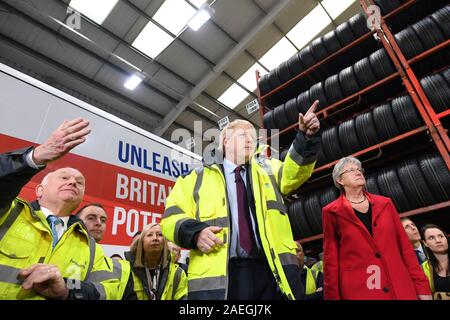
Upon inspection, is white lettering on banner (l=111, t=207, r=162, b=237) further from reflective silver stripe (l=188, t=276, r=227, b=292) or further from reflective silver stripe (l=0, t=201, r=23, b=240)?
reflective silver stripe (l=188, t=276, r=227, b=292)

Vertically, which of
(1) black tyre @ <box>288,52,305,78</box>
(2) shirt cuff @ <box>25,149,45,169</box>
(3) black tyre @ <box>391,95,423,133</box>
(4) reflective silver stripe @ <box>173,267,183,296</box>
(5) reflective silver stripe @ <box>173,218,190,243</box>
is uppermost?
(1) black tyre @ <box>288,52,305,78</box>

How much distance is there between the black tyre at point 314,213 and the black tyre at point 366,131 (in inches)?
37.8

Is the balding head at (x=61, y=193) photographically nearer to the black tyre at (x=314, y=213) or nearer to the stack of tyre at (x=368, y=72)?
the black tyre at (x=314, y=213)

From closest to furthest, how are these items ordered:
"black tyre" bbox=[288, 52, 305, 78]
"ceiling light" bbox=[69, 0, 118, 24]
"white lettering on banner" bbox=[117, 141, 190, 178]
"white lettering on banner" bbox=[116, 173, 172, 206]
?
1. "white lettering on banner" bbox=[116, 173, 172, 206]
2. "white lettering on banner" bbox=[117, 141, 190, 178]
3. "black tyre" bbox=[288, 52, 305, 78]
4. "ceiling light" bbox=[69, 0, 118, 24]

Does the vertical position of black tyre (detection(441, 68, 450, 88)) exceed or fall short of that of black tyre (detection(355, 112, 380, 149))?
it exceeds it

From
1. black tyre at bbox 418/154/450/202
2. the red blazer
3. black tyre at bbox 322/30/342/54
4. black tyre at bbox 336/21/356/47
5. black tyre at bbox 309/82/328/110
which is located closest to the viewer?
the red blazer

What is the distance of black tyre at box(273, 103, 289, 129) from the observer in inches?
198

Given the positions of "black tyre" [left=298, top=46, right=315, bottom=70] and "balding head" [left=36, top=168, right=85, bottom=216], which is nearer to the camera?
"balding head" [left=36, top=168, right=85, bottom=216]

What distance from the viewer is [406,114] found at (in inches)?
143

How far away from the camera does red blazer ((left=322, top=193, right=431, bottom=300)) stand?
154 centimetres

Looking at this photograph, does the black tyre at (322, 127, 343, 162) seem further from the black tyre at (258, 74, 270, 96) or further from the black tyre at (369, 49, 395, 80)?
the black tyre at (258, 74, 270, 96)

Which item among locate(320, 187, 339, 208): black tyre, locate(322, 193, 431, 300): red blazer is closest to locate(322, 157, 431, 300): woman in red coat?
locate(322, 193, 431, 300): red blazer

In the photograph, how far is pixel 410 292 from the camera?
1.51 m

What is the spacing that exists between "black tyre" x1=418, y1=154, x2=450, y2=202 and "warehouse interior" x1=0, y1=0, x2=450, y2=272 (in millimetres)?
11
